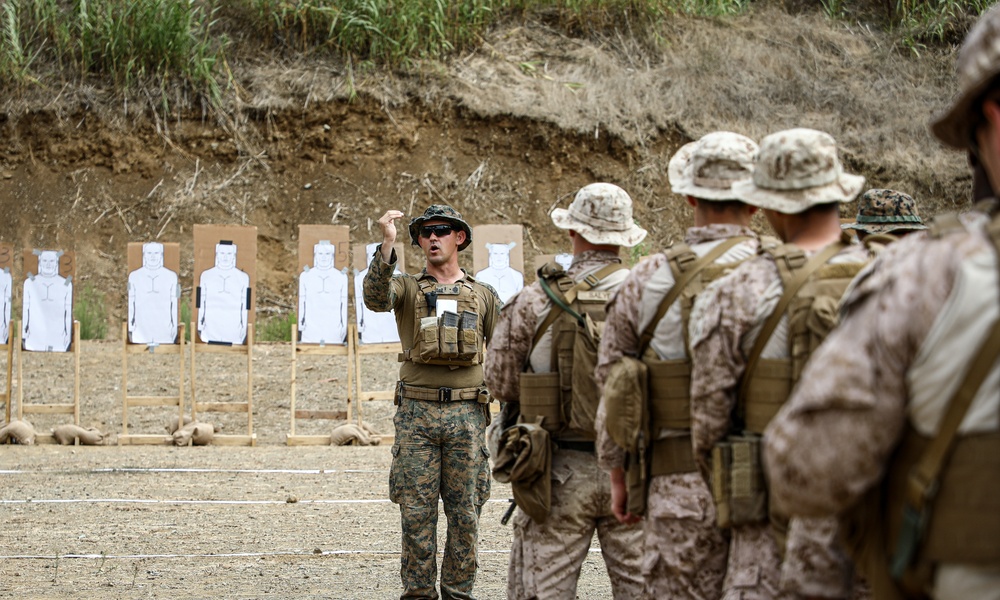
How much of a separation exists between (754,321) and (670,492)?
0.70 m

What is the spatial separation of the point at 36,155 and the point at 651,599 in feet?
52.4

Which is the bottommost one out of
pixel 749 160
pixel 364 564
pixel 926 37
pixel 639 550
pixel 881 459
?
pixel 364 564

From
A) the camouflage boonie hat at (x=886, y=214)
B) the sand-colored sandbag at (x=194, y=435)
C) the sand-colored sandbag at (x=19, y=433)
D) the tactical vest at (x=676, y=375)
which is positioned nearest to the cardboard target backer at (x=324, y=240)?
the sand-colored sandbag at (x=194, y=435)

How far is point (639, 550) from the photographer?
4.37m

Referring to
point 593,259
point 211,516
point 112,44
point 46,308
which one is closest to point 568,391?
point 593,259

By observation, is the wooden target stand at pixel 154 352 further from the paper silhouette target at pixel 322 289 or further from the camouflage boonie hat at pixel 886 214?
the camouflage boonie hat at pixel 886 214

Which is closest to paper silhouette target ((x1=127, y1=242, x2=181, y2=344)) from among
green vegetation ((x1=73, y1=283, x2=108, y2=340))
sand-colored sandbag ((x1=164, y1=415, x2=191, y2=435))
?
sand-colored sandbag ((x1=164, y1=415, x2=191, y2=435))

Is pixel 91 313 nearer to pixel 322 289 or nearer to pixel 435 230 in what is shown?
pixel 322 289

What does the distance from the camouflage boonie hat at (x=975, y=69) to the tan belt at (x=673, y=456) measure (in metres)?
1.56

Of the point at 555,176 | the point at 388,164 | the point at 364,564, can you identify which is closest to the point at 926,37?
the point at 555,176

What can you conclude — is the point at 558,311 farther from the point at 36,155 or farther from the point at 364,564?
the point at 36,155

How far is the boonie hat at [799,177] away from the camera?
3172mm

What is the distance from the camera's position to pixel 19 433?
10930 mm

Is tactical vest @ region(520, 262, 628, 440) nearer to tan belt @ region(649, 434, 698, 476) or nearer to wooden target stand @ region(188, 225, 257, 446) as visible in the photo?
tan belt @ region(649, 434, 698, 476)
